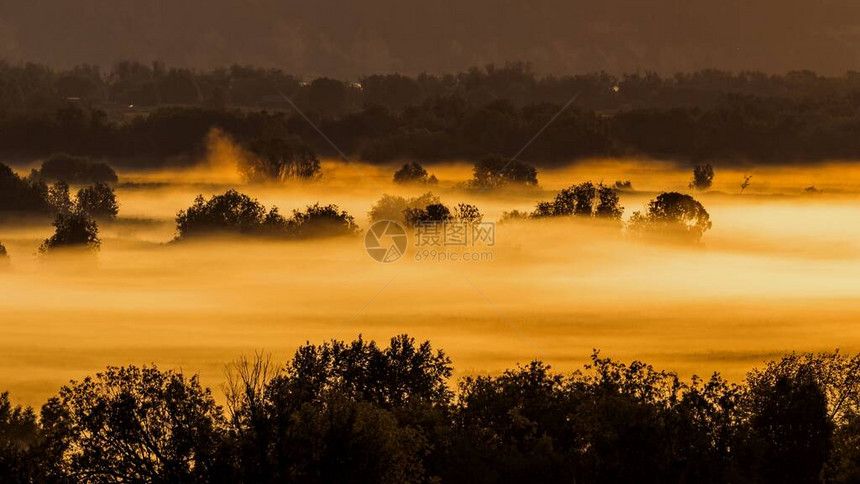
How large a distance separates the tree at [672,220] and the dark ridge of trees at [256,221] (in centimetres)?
3094

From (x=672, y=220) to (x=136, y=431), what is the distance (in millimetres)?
125975

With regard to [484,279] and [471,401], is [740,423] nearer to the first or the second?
[471,401]

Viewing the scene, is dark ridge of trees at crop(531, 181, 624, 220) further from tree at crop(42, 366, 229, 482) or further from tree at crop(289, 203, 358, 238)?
tree at crop(42, 366, 229, 482)

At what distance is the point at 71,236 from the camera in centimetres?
17112

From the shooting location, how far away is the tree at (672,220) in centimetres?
18788

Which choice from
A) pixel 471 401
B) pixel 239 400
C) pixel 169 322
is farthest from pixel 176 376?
pixel 169 322

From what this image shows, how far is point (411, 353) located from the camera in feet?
282

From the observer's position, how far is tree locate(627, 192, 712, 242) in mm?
187875

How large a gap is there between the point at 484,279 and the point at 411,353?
371 ft

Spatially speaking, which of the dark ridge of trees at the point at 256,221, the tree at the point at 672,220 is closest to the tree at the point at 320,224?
the dark ridge of trees at the point at 256,221

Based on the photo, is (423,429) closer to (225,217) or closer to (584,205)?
(225,217)

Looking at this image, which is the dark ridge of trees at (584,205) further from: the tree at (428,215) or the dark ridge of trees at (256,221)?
the dark ridge of trees at (256,221)

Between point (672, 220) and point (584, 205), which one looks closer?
point (584, 205)

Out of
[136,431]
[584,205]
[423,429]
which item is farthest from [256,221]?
[136,431]
